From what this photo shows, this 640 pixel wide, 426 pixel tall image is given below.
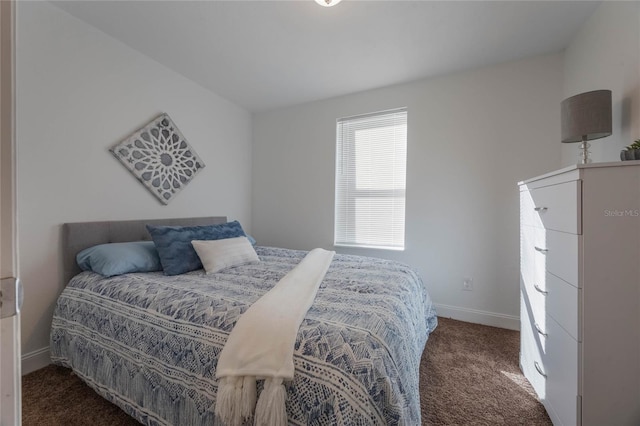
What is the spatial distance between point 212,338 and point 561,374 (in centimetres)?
162

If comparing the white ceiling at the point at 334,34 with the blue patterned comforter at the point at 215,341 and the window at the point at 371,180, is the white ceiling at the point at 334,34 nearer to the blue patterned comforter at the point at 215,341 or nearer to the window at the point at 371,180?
the window at the point at 371,180

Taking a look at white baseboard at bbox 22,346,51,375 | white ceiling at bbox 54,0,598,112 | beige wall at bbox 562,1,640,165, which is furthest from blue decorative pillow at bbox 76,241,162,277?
beige wall at bbox 562,1,640,165

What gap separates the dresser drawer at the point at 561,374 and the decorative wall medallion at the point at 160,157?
3.04 m

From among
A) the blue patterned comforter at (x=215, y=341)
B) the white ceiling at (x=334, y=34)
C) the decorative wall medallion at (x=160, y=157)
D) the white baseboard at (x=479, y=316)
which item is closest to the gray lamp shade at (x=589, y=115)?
the white ceiling at (x=334, y=34)

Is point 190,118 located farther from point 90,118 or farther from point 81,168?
point 81,168

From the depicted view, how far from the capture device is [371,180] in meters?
3.04

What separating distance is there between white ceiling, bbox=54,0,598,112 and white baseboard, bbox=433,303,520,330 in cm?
234

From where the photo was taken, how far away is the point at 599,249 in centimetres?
105

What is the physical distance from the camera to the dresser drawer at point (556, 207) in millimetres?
1097

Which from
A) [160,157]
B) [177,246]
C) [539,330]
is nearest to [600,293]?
[539,330]

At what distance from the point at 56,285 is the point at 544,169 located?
13.1 feet

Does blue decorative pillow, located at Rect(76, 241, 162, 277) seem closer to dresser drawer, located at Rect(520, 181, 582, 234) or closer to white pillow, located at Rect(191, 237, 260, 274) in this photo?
white pillow, located at Rect(191, 237, 260, 274)

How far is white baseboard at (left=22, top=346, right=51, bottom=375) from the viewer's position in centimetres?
175

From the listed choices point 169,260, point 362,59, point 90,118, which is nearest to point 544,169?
point 362,59
